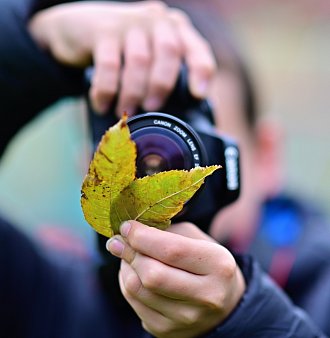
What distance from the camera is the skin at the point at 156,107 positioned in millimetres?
437

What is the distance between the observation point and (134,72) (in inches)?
26.0

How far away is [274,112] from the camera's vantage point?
2895 mm

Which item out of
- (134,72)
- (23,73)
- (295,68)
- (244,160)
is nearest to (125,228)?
(134,72)

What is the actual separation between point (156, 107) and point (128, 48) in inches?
2.8

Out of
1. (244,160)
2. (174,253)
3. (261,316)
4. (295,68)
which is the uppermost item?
(174,253)

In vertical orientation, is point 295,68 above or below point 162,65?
below

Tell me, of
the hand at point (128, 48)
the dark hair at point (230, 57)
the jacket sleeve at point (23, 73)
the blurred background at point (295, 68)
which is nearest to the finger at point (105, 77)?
the hand at point (128, 48)

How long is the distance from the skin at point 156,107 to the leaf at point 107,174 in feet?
0.06

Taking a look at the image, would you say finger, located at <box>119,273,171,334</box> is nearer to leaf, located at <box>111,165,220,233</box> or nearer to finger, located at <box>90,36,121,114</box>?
leaf, located at <box>111,165,220,233</box>

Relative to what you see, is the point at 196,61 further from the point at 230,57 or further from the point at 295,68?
the point at 295,68

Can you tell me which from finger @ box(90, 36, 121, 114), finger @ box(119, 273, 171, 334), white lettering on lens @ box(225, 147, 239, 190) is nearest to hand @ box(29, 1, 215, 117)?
finger @ box(90, 36, 121, 114)

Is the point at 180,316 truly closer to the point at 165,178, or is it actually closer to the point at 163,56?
the point at 165,178

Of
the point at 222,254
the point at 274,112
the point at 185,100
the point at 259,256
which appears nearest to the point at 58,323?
the point at 259,256

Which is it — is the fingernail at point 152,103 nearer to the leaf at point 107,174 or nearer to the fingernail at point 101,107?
the fingernail at point 101,107
